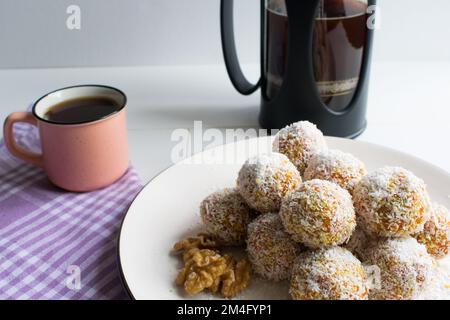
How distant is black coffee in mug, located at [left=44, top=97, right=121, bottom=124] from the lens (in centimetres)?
86

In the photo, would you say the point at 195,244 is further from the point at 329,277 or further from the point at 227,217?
the point at 329,277

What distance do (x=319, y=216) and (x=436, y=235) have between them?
16 centimetres

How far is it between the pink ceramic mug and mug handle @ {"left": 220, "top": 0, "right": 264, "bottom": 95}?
278 mm

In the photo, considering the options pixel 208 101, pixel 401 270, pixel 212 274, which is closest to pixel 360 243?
pixel 401 270

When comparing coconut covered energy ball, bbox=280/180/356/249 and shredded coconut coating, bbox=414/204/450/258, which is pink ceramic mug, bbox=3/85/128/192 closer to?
coconut covered energy ball, bbox=280/180/356/249

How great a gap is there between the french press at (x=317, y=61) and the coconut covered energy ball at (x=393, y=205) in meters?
0.35

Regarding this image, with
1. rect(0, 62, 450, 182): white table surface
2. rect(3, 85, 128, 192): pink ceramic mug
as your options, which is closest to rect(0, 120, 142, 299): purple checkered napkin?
rect(3, 85, 128, 192): pink ceramic mug

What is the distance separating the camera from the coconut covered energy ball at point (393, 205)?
1.96 ft

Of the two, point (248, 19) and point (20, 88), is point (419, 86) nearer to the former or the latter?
point (248, 19)

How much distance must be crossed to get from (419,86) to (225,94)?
45cm
